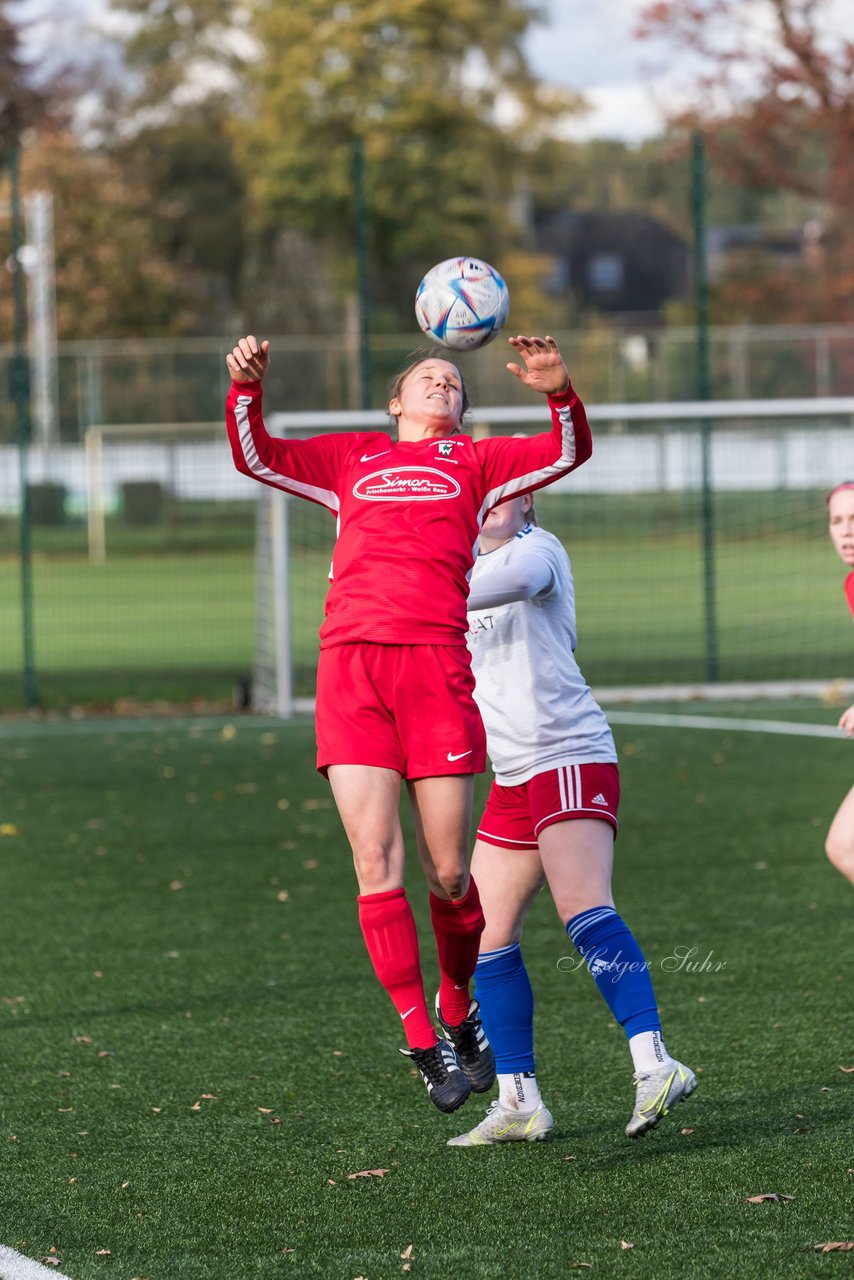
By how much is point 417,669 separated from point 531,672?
1.42ft

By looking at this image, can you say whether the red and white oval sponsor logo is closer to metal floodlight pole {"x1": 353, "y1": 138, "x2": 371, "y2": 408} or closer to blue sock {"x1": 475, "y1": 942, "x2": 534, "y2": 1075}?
blue sock {"x1": 475, "y1": 942, "x2": 534, "y2": 1075}

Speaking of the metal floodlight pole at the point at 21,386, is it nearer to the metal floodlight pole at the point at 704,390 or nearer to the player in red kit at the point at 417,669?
the metal floodlight pole at the point at 704,390

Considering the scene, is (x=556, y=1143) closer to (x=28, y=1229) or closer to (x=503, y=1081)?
(x=503, y=1081)

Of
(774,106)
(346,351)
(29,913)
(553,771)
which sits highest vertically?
(774,106)

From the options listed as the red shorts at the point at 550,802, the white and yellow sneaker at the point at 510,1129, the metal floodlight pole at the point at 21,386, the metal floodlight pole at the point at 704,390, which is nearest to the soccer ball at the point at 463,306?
the red shorts at the point at 550,802

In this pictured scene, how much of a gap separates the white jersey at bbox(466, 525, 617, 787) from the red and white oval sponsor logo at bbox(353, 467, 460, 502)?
0.25 meters

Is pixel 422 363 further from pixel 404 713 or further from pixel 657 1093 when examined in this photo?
pixel 657 1093

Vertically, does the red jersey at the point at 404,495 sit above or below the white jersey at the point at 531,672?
above

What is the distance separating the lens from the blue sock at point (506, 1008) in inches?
184

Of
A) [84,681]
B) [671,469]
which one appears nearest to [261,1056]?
[84,681]

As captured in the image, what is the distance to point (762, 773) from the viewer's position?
415 inches

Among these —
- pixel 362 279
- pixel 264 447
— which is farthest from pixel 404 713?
pixel 362 279

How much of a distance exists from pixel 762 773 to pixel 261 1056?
566cm

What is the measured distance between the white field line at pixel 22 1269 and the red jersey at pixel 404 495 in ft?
5.18
